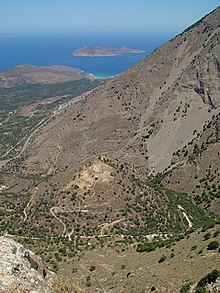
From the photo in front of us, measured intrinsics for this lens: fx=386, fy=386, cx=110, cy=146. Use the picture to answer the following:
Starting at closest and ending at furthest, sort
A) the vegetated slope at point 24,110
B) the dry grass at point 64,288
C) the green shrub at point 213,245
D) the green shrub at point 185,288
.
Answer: the dry grass at point 64,288 < the green shrub at point 185,288 < the green shrub at point 213,245 < the vegetated slope at point 24,110

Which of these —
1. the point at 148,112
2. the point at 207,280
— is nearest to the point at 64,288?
the point at 207,280

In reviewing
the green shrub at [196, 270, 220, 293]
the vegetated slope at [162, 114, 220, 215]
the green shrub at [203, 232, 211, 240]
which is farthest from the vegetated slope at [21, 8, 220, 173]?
the green shrub at [196, 270, 220, 293]

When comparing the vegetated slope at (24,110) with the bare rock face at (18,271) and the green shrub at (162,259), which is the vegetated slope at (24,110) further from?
the bare rock face at (18,271)

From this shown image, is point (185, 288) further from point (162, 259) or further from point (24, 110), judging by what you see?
point (24, 110)

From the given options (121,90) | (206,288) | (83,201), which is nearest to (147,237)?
(83,201)

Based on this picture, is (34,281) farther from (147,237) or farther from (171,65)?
(171,65)

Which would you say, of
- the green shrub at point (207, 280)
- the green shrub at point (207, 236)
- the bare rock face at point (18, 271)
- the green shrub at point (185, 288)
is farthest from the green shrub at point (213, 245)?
the bare rock face at point (18, 271)
